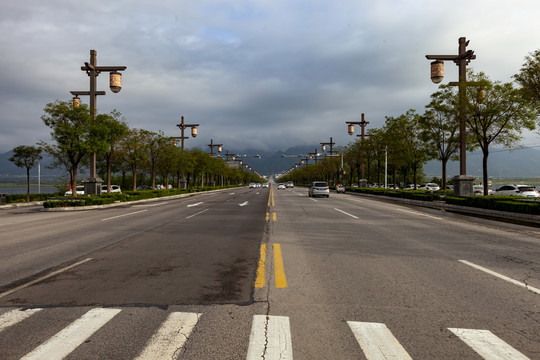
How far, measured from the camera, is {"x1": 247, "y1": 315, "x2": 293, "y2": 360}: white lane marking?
3.04 meters

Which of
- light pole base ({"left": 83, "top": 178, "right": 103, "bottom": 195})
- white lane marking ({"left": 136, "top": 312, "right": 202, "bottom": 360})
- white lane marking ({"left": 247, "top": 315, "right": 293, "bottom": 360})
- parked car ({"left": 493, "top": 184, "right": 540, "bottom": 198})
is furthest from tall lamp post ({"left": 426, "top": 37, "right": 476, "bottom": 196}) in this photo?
light pole base ({"left": 83, "top": 178, "right": 103, "bottom": 195})

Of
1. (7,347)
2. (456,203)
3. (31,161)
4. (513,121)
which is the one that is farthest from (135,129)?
(7,347)

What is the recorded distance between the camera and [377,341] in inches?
130

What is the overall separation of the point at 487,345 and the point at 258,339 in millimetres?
2202

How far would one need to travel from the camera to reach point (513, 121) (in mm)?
22141

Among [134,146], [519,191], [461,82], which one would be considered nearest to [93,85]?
[134,146]

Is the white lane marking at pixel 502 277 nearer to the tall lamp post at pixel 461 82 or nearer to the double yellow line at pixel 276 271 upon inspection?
the double yellow line at pixel 276 271

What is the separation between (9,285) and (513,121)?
2669 centimetres

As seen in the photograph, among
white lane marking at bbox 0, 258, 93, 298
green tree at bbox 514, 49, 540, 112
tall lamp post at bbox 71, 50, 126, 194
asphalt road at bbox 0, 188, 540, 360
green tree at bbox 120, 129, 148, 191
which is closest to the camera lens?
asphalt road at bbox 0, 188, 540, 360

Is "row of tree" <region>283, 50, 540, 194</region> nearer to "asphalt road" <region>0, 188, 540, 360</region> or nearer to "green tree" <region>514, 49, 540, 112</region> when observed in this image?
"green tree" <region>514, 49, 540, 112</region>

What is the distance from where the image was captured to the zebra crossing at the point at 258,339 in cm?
305

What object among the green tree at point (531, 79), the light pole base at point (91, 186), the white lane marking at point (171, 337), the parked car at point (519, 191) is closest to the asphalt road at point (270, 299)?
the white lane marking at point (171, 337)

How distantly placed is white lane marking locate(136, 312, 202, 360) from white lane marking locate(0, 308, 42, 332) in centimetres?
168

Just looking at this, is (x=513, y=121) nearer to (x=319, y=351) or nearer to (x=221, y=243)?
(x=221, y=243)
